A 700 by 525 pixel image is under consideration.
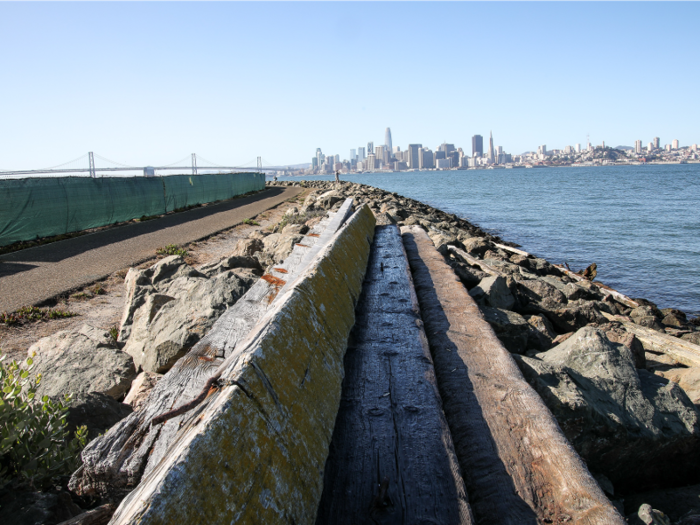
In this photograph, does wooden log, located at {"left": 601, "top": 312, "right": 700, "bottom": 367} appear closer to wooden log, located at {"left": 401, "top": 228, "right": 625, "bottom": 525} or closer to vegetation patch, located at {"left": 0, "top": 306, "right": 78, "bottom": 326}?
wooden log, located at {"left": 401, "top": 228, "right": 625, "bottom": 525}

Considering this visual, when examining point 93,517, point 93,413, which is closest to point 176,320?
point 93,413

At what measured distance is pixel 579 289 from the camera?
7.30 metres

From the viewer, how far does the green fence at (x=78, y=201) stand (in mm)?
10750

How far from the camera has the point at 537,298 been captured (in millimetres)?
5945

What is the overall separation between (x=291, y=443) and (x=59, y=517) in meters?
1.03

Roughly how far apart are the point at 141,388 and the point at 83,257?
7572 millimetres

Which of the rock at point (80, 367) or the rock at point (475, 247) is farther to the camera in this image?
the rock at point (475, 247)

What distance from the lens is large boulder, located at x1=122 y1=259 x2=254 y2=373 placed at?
3.04 metres

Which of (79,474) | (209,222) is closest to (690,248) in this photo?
(209,222)

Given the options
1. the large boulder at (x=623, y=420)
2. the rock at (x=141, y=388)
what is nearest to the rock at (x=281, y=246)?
the rock at (x=141, y=388)

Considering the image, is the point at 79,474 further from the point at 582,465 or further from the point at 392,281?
the point at 392,281

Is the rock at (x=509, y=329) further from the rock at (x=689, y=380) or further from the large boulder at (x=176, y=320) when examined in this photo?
the large boulder at (x=176, y=320)

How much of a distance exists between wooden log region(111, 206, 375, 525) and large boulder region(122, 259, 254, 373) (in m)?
1.65

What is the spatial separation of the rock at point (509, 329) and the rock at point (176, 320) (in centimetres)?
212
